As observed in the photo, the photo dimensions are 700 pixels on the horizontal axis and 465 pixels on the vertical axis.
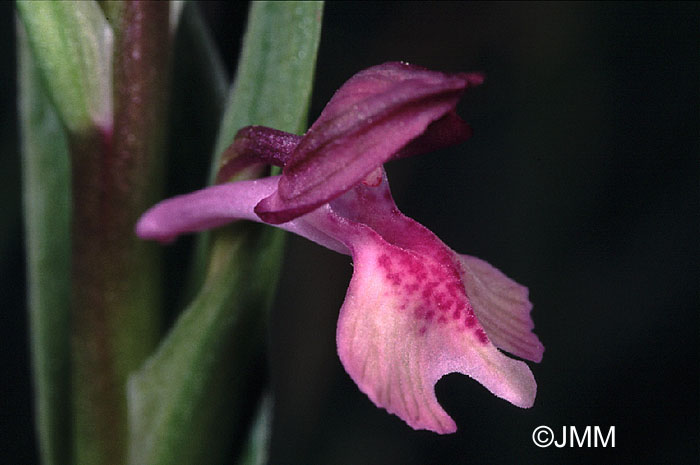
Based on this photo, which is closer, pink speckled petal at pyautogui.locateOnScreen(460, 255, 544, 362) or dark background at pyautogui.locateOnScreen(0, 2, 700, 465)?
pink speckled petal at pyautogui.locateOnScreen(460, 255, 544, 362)

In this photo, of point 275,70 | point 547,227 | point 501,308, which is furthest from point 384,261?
point 547,227

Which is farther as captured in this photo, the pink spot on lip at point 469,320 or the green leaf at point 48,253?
the green leaf at point 48,253

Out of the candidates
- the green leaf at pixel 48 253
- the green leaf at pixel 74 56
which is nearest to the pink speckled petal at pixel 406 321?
the green leaf at pixel 74 56

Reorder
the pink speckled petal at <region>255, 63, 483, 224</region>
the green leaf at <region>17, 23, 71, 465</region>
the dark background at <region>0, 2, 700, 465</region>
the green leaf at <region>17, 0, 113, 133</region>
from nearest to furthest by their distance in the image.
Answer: the pink speckled petal at <region>255, 63, 483, 224</region>, the green leaf at <region>17, 0, 113, 133</region>, the green leaf at <region>17, 23, 71, 465</region>, the dark background at <region>0, 2, 700, 465</region>

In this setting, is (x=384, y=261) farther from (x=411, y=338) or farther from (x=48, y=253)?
(x=48, y=253)

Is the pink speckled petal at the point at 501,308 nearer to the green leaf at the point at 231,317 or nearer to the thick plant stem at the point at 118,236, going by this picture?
the green leaf at the point at 231,317

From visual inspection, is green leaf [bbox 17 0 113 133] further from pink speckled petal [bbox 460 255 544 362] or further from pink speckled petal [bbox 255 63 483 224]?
pink speckled petal [bbox 460 255 544 362]

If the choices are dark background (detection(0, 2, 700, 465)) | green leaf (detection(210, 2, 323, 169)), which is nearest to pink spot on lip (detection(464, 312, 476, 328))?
green leaf (detection(210, 2, 323, 169))
